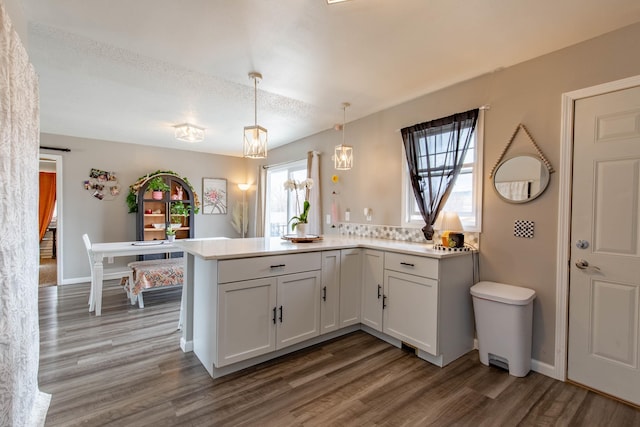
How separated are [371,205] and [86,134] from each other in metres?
4.52

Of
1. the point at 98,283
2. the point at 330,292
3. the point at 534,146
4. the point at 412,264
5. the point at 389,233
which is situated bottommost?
the point at 98,283

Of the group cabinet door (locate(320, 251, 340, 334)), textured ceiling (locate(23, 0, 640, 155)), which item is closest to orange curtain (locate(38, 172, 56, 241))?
textured ceiling (locate(23, 0, 640, 155))

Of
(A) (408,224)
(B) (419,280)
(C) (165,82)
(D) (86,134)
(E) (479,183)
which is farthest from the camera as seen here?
(D) (86,134)

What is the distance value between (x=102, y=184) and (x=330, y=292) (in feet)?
14.7

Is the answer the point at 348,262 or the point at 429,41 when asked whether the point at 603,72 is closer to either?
the point at 429,41

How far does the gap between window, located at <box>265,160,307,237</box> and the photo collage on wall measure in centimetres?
256

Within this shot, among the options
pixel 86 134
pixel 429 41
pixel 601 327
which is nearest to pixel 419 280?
pixel 601 327

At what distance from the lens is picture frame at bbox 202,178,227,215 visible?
5871 mm

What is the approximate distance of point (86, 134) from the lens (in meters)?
4.54

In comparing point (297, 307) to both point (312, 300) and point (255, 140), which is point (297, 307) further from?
point (255, 140)

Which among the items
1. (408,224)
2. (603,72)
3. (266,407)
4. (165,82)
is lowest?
(266,407)

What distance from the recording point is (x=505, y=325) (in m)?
2.16

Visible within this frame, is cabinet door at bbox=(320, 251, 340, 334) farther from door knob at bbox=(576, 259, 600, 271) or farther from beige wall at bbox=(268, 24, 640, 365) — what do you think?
door knob at bbox=(576, 259, 600, 271)

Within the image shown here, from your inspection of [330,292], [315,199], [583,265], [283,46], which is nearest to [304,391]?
[330,292]
